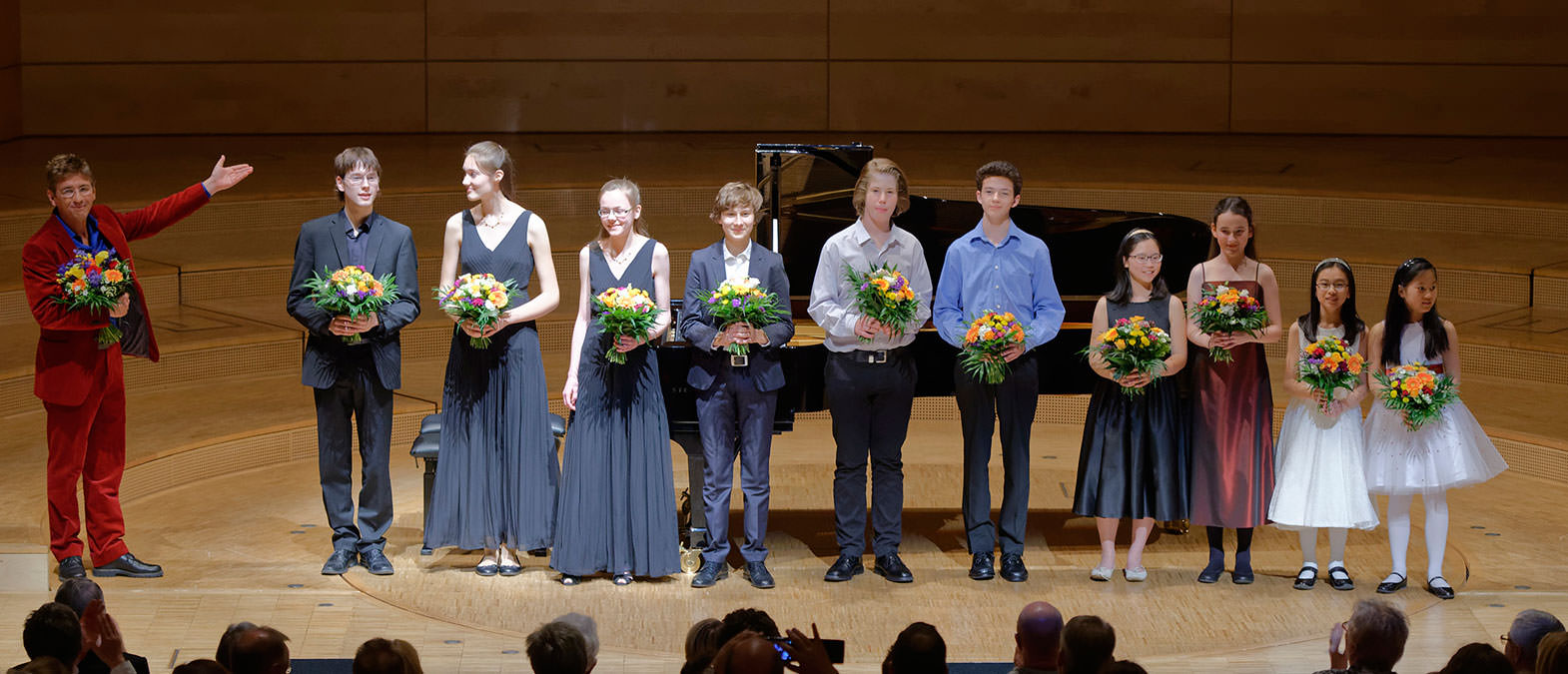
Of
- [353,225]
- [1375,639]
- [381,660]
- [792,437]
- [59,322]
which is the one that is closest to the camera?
[381,660]

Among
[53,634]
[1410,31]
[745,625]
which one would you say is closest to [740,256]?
[745,625]

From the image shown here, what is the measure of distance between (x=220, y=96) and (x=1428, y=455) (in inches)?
351

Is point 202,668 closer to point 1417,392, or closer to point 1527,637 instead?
point 1527,637

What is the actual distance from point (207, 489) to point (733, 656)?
4757mm

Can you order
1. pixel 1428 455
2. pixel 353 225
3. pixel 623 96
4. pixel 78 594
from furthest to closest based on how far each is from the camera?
pixel 623 96 → pixel 353 225 → pixel 1428 455 → pixel 78 594

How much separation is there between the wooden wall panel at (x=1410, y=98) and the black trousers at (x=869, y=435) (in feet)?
23.5

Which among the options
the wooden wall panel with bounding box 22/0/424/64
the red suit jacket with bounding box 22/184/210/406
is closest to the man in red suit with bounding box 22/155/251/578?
the red suit jacket with bounding box 22/184/210/406

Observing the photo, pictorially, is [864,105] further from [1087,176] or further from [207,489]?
[207,489]

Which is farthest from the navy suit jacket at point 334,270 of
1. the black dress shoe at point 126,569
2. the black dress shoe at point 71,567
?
the black dress shoe at point 71,567

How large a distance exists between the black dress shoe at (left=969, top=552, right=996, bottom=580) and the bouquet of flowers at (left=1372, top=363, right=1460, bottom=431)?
1428 millimetres

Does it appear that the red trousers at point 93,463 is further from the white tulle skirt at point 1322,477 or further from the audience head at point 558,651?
the white tulle skirt at point 1322,477

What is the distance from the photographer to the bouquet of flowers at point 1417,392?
546 cm

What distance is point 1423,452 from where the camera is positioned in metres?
5.66

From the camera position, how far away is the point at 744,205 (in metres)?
5.68
